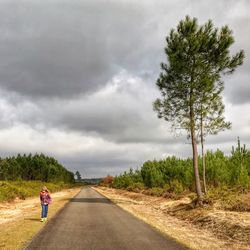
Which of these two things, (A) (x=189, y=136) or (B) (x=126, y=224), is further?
(A) (x=189, y=136)

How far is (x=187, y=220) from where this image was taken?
24797 mm

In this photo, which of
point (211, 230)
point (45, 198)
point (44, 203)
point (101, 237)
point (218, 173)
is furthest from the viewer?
point (218, 173)

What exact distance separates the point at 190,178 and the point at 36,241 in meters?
33.9

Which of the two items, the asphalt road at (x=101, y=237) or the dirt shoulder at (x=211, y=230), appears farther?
the dirt shoulder at (x=211, y=230)

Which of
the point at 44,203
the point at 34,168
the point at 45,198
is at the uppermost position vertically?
the point at 34,168

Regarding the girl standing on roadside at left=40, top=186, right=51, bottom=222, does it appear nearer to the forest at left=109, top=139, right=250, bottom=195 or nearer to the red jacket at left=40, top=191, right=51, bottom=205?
the red jacket at left=40, top=191, right=51, bottom=205

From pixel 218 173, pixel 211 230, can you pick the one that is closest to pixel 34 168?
pixel 218 173

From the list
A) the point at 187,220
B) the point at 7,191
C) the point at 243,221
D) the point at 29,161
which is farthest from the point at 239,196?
the point at 29,161

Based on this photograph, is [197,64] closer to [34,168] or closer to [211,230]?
[211,230]

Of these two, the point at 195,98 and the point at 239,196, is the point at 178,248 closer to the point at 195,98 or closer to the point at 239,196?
the point at 239,196

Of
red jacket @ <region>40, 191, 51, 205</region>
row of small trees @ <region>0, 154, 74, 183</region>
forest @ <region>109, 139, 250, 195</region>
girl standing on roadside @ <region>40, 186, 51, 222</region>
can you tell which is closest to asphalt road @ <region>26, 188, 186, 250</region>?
girl standing on roadside @ <region>40, 186, 51, 222</region>

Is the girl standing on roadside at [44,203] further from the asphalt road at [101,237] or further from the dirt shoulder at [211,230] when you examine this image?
the dirt shoulder at [211,230]

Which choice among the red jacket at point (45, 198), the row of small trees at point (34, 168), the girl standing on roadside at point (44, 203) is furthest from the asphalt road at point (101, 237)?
the row of small trees at point (34, 168)

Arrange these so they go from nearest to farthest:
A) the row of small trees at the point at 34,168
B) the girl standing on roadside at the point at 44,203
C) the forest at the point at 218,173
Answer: the girl standing on roadside at the point at 44,203
the forest at the point at 218,173
the row of small trees at the point at 34,168
